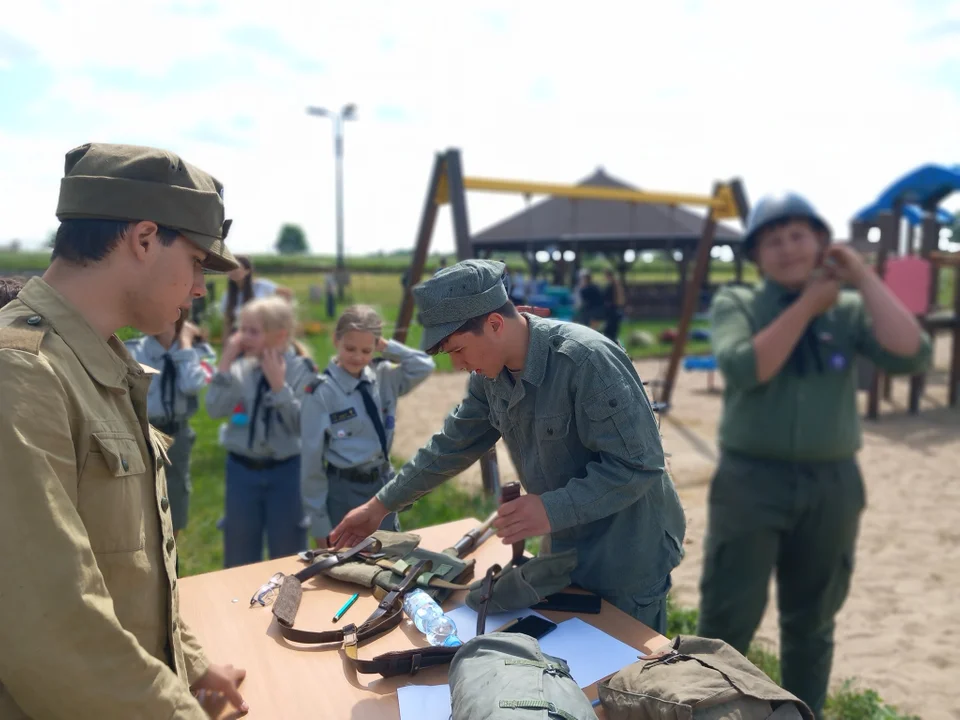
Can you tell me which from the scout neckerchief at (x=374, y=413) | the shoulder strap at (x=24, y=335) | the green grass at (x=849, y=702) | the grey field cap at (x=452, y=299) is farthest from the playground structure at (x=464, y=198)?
the shoulder strap at (x=24, y=335)

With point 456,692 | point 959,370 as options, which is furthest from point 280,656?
point 959,370

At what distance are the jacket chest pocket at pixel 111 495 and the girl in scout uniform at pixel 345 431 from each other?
1704 millimetres

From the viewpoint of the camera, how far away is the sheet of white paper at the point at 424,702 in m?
1.39

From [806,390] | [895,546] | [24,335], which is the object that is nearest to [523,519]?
[24,335]

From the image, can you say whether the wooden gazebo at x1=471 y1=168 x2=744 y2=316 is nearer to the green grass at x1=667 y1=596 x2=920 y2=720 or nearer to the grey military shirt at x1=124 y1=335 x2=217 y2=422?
the grey military shirt at x1=124 y1=335 x2=217 y2=422

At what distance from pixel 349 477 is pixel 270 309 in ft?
3.50

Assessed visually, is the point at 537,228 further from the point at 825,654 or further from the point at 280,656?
the point at 280,656

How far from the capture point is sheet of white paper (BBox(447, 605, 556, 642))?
67.4 inches

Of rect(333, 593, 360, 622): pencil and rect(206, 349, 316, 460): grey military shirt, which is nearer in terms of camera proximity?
rect(333, 593, 360, 622): pencil

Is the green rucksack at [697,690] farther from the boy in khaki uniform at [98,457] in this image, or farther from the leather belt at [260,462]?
the leather belt at [260,462]

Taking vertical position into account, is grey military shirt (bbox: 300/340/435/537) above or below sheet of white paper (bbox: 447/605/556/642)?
above

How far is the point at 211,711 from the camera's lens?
1.44 m

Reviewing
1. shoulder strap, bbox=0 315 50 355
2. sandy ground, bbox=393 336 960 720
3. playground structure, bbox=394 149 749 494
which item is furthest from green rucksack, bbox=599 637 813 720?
playground structure, bbox=394 149 749 494

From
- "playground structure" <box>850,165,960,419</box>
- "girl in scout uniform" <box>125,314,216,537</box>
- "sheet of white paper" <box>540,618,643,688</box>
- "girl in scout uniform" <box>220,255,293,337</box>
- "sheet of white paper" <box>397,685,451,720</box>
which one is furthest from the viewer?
"playground structure" <box>850,165,960,419</box>
